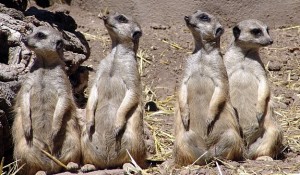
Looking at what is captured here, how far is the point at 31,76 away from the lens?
19.9ft

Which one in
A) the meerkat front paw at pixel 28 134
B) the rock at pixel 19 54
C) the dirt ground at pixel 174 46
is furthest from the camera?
the dirt ground at pixel 174 46

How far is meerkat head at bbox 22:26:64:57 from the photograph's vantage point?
5.97 m

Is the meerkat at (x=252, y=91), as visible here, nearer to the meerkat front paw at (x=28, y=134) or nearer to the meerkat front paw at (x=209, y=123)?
the meerkat front paw at (x=209, y=123)

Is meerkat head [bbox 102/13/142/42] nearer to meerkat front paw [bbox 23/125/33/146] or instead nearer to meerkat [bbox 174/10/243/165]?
meerkat [bbox 174/10/243/165]

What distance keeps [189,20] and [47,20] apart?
6.78ft

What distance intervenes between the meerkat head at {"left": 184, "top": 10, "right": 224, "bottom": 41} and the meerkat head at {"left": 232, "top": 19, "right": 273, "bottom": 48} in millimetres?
411

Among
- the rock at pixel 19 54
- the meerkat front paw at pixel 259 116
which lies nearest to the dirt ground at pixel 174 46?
the meerkat front paw at pixel 259 116

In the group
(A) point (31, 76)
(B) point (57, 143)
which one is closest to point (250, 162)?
(B) point (57, 143)

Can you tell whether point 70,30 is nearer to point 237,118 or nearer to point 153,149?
point 153,149

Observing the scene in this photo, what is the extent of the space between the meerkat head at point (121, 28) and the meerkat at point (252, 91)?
0.96 metres

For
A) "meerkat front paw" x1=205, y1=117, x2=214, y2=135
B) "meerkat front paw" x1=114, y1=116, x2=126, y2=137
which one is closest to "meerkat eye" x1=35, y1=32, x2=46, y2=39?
"meerkat front paw" x1=114, y1=116, x2=126, y2=137

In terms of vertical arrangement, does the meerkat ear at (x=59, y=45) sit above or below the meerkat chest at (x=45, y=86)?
above

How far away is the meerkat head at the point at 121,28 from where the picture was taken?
621cm

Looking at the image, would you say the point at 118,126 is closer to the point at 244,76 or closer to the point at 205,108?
the point at 205,108
